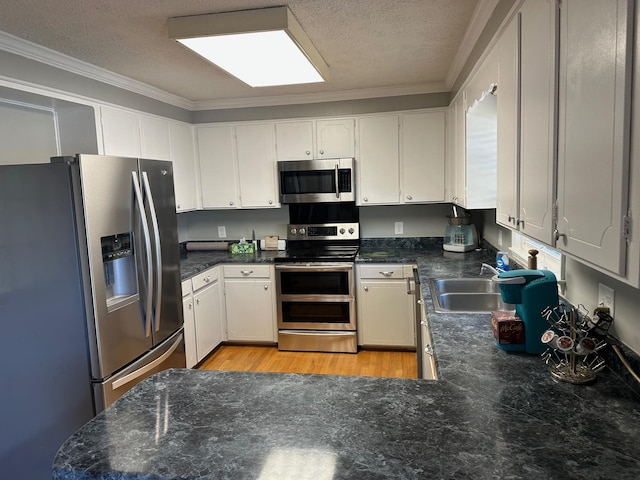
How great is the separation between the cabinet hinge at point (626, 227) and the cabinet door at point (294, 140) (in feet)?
10.9

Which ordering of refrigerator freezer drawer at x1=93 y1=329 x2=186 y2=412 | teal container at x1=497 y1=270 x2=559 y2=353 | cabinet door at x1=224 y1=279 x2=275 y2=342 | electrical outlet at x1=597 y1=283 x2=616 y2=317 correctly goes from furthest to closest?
cabinet door at x1=224 y1=279 x2=275 y2=342, refrigerator freezer drawer at x1=93 y1=329 x2=186 y2=412, teal container at x1=497 y1=270 x2=559 y2=353, electrical outlet at x1=597 y1=283 x2=616 y2=317

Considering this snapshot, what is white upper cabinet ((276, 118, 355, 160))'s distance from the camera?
3909 millimetres

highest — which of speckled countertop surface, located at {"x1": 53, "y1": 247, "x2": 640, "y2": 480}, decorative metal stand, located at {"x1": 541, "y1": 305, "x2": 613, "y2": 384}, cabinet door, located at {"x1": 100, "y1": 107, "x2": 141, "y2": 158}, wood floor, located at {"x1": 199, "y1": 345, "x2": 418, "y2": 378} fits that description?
cabinet door, located at {"x1": 100, "y1": 107, "x2": 141, "y2": 158}

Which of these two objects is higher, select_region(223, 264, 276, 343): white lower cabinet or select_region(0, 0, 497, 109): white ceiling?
select_region(0, 0, 497, 109): white ceiling

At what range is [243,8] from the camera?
2.00 m

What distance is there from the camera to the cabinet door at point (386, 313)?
367cm

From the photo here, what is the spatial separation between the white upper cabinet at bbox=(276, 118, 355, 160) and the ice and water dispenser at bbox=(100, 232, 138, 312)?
205 centimetres

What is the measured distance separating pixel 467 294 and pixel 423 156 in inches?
67.4

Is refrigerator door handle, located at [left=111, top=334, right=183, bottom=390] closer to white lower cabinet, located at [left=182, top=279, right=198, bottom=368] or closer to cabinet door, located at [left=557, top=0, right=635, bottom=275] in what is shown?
white lower cabinet, located at [left=182, top=279, right=198, bottom=368]

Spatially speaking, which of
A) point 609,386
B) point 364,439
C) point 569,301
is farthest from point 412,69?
point 364,439

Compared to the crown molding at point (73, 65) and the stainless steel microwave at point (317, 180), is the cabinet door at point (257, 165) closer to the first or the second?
the stainless steel microwave at point (317, 180)

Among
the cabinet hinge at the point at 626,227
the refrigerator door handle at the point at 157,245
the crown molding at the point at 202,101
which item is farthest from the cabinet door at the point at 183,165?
the cabinet hinge at the point at 626,227

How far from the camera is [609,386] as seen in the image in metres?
1.22

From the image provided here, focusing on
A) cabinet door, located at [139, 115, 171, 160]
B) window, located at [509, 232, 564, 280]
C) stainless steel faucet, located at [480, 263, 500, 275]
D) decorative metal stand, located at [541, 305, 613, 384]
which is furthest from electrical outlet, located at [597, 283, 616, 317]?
cabinet door, located at [139, 115, 171, 160]
